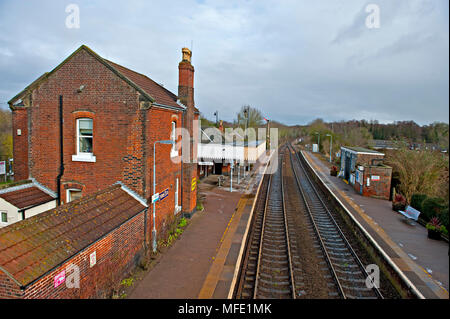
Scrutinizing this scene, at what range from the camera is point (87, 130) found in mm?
10945

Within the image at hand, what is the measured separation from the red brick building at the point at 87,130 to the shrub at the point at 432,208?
14.3m

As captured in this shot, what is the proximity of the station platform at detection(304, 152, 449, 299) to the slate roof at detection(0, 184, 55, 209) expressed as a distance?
43.5ft

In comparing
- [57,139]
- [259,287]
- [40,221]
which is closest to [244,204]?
[259,287]

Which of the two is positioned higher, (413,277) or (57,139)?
(57,139)

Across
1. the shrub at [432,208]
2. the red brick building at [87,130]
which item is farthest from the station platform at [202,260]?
the shrub at [432,208]

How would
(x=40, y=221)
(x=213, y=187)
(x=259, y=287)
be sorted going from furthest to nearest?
(x=213, y=187) < (x=259, y=287) < (x=40, y=221)

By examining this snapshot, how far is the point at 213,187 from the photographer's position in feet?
77.0

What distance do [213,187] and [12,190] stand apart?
15003 millimetres

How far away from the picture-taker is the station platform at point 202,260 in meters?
8.18

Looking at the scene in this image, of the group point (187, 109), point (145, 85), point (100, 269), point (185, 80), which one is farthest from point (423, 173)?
point (100, 269)

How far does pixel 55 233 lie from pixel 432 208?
17667 millimetres

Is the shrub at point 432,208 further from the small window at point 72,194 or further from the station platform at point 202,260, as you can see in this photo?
the small window at point 72,194

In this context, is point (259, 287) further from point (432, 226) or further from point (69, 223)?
point (432, 226)

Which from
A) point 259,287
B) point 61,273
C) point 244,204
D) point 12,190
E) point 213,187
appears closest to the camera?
point 61,273
